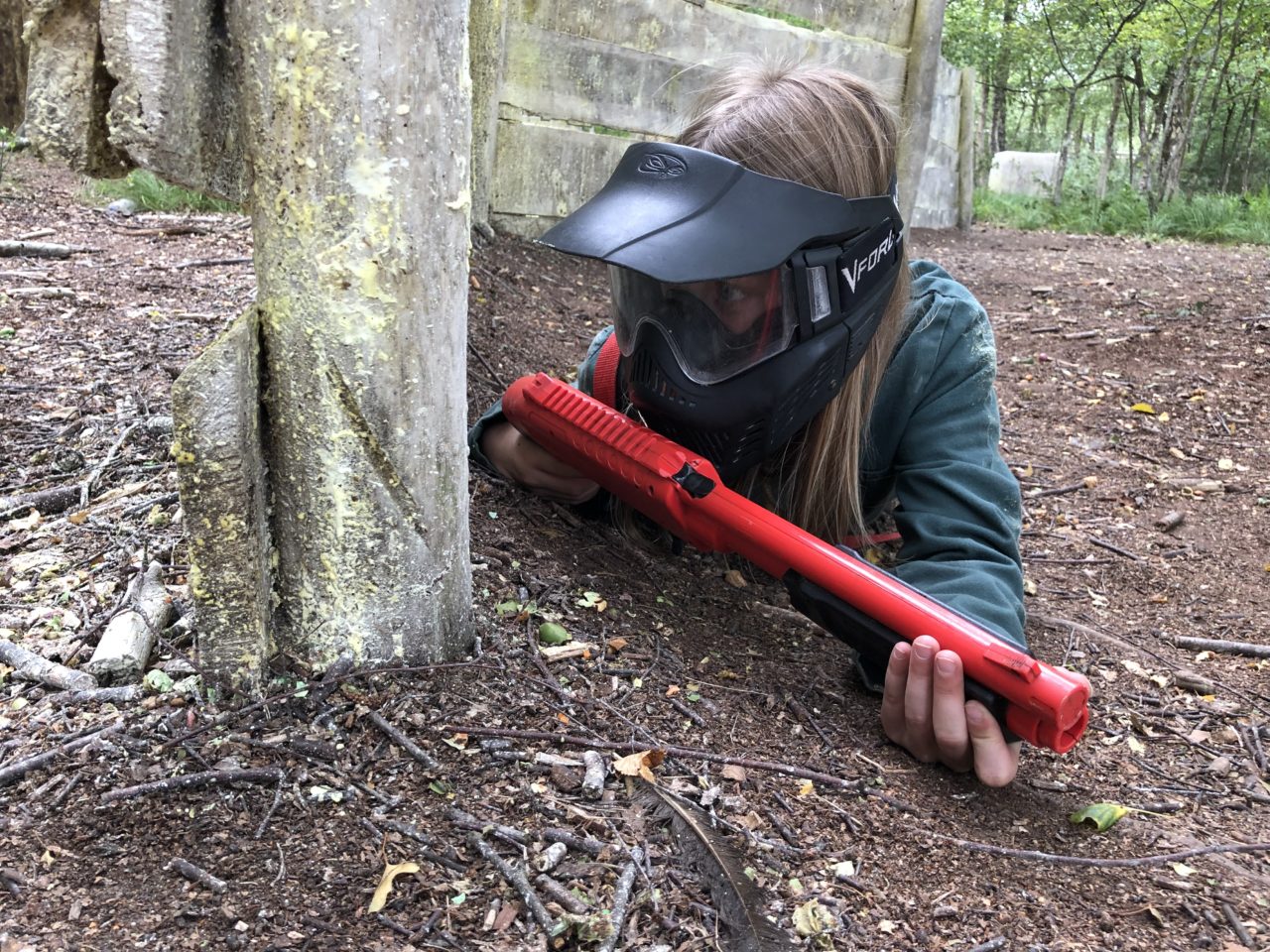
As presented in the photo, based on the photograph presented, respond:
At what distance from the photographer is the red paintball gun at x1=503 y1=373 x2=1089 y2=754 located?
1.59 m

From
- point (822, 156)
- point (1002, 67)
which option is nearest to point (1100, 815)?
point (822, 156)

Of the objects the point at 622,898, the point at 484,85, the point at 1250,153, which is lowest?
the point at 622,898

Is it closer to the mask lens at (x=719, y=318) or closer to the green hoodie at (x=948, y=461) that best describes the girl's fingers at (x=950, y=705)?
the green hoodie at (x=948, y=461)

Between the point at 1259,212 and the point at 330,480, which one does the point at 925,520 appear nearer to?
the point at 330,480

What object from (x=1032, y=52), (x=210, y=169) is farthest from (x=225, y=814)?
(x=1032, y=52)

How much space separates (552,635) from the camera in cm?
182

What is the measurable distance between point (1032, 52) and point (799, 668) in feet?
56.7

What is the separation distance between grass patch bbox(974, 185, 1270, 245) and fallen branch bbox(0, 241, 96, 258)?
9577mm

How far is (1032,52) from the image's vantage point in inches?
643

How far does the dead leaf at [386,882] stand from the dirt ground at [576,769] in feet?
0.04


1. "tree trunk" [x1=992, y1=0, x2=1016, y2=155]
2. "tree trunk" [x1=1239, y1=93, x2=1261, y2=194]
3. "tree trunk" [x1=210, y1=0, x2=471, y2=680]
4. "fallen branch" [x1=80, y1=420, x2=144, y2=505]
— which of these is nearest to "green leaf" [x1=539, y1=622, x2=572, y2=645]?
"tree trunk" [x1=210, y1=0, x2=471, y2=680]

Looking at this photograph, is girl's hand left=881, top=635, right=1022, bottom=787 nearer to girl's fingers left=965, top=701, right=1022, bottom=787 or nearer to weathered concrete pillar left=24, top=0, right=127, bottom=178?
girl's fingers left=965, top=701, right=1022, bottom=787

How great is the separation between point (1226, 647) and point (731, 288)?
167cm

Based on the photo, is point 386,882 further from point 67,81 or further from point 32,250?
point 32,250
